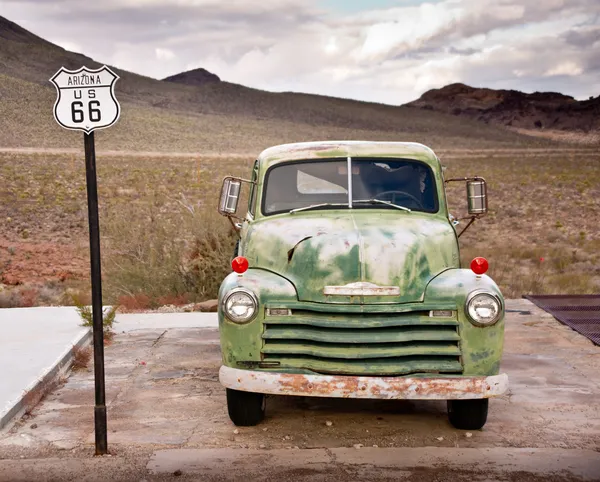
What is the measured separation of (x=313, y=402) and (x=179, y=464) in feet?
6.10

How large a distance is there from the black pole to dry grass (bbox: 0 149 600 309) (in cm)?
715

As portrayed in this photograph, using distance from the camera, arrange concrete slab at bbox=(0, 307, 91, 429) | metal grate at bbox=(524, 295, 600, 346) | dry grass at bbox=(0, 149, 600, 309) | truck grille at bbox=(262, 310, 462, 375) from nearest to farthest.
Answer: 1. truck grille at bbox=(262, 310, 462, 375)
2. concrete slab at bbox=(0, 307, 91, 429)
3. metal grate at bbox=(524, 295, 600, 346)
4. dry grass at bbox=(0, 149, 600, 309)

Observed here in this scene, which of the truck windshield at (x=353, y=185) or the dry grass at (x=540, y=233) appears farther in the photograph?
the dry grass at (x=540, y=233)

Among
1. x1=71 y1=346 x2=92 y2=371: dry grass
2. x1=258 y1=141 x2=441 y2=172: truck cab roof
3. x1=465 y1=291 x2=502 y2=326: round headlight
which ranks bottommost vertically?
x1=71 y1=346 x2=92 y2=371: dry grass

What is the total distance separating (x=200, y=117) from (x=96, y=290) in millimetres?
99767

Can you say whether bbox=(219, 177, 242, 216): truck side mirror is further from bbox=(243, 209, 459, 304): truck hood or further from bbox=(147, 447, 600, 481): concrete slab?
bbox=(147, 447, 600, 481): concrete slab

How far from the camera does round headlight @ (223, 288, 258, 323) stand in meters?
6.26

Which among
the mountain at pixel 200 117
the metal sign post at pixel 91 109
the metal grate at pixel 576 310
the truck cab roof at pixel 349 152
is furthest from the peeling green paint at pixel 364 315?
the mountain at pixel 200 117

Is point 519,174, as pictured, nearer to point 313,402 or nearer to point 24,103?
point 313,402

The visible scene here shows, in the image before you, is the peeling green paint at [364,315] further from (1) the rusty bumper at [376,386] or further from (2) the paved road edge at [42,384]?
(2) the paved road edge at [42,384]

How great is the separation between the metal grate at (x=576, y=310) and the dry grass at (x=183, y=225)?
154 centimetres

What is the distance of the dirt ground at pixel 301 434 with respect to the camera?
5695 millimetres

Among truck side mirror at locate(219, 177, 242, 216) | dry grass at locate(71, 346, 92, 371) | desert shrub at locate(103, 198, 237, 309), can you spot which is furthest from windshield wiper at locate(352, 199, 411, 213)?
desert shrub at locate(103, 198, 237, 309)

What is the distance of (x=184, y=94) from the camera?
125m
